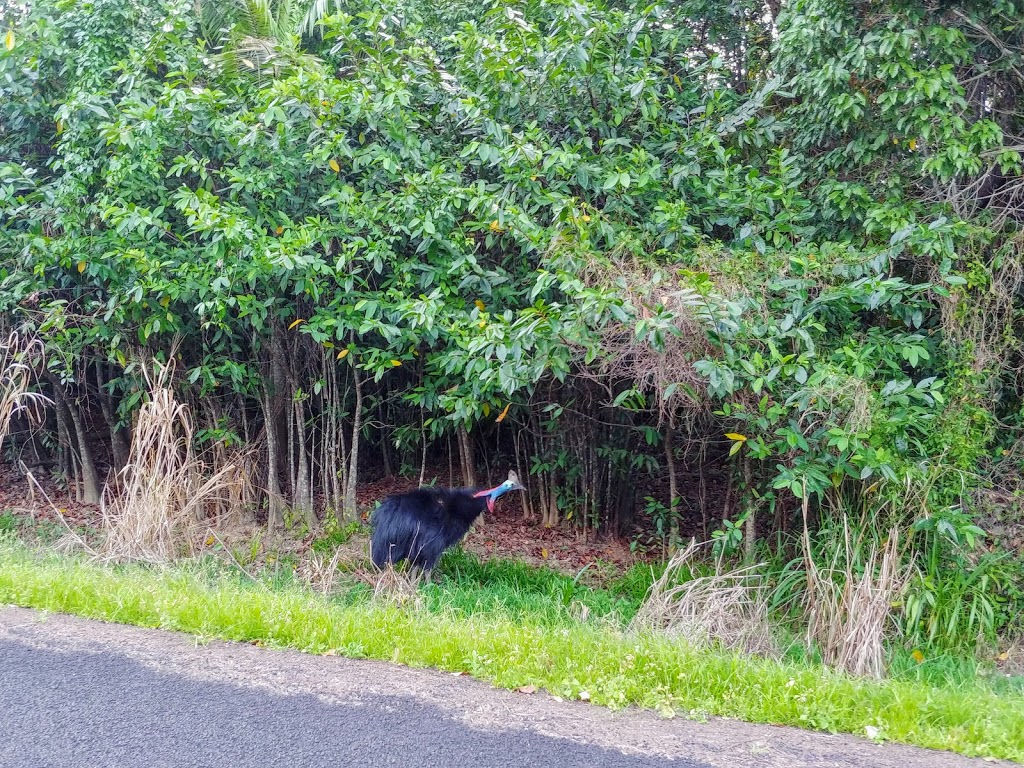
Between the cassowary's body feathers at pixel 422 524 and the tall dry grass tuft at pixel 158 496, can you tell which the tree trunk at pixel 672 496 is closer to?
the cassowary's body feathers at pixel 422 524

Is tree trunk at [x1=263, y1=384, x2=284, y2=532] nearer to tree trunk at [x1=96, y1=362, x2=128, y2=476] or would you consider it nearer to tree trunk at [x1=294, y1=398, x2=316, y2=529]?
tree trunk at [x1=294, y1=398, x2=316, y2=529]

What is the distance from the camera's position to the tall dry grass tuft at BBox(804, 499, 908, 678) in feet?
16.1

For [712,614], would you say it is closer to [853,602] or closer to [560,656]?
[853,602]

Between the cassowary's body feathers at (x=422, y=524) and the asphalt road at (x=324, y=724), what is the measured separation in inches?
78.8

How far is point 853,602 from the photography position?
5.08 metres

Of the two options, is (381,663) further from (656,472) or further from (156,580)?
(656,472)

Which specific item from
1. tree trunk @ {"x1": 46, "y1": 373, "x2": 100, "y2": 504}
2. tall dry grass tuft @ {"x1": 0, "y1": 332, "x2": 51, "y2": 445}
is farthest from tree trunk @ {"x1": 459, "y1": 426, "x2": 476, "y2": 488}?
tree trunk @ {"x1": 46, "y1": 373, "x2": 100, "y2": 504}

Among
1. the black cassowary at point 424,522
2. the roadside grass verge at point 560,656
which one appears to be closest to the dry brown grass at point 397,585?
the black cassowary at point 424,522

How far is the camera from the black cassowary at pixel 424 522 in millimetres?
6305

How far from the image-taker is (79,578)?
213 inches

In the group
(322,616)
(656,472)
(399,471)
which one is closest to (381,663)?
(322,616)

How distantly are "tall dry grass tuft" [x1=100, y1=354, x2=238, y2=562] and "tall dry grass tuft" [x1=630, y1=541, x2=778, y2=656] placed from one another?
396 centimetres

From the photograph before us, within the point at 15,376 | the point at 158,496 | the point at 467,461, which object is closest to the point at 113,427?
the point at 15,376

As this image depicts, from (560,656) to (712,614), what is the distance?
53.2 inches
